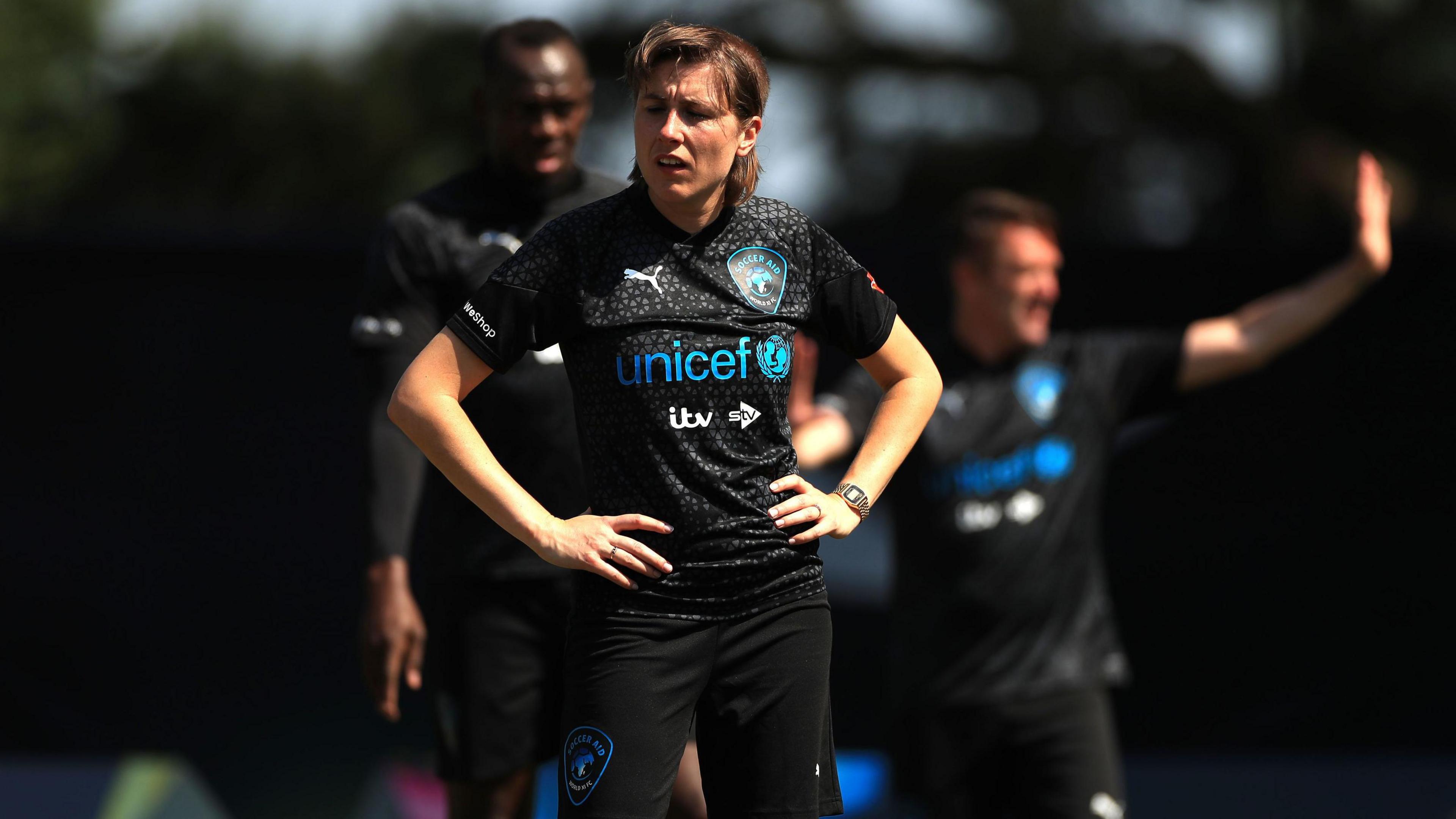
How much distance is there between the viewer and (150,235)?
16.5 ft

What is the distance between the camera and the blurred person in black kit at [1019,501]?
389 centimetres

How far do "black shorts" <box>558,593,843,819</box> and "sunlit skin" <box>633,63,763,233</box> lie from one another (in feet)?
2.34

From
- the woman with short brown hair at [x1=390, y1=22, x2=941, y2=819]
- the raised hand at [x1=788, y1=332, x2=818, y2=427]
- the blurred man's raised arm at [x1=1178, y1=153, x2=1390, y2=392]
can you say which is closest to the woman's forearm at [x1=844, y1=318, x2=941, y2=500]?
the woman with short brown hair at [x1=390, y1=22, x2=941, y2=819]

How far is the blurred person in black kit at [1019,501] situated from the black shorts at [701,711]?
1.41m

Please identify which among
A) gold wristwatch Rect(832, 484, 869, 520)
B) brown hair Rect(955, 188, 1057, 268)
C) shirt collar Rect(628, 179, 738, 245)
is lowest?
gold wristwatch Rect(832, 484, 869, 520)

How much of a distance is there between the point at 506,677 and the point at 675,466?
3.17 feet

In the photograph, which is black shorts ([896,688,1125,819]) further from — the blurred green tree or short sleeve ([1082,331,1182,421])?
the blurred green tree

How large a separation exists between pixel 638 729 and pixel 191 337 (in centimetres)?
323

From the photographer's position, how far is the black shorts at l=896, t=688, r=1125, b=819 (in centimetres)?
380

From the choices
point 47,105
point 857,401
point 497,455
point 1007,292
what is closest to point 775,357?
point 497,455

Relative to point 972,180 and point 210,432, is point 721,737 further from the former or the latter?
point 972,180

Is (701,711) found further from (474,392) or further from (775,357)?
(474,392)

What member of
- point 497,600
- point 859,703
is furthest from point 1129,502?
point 497,600

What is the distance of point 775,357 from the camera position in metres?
2.48
